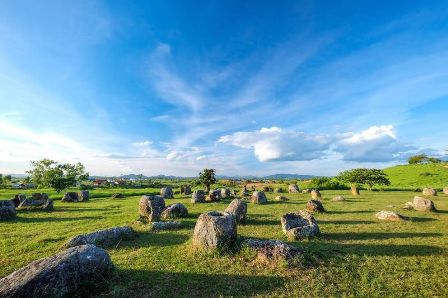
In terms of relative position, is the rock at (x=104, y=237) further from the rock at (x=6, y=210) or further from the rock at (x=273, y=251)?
the rock at (x=6, y=210)

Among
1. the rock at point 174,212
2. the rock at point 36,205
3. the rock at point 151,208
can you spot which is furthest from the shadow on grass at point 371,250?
the rock at point 36,205

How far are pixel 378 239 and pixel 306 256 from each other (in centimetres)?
690

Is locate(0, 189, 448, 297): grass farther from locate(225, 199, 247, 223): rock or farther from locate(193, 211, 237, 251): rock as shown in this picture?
locate(225, 199, 247, 223): rock

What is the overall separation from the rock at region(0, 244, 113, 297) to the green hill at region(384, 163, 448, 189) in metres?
75.2

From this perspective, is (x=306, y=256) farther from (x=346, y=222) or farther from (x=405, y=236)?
(x=346, y=222)

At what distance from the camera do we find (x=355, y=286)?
406 inches

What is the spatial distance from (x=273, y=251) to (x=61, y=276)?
7855 mm

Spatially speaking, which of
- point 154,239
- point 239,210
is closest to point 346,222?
point 239,210

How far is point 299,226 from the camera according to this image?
18453 millimetres

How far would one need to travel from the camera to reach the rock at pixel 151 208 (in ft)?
78.0

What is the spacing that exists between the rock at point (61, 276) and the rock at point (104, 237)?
17.7 ft

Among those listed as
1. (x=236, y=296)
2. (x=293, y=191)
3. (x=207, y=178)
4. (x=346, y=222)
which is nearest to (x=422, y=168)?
(x=293, y=191)

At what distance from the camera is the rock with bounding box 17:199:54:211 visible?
32.6m

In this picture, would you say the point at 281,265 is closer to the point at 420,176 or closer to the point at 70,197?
the point at 70,197
